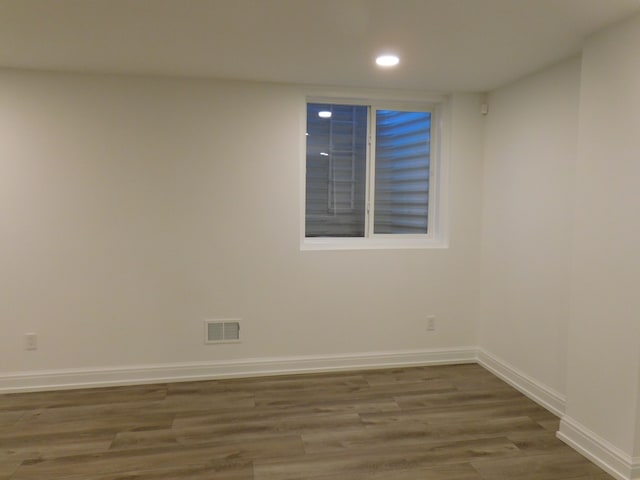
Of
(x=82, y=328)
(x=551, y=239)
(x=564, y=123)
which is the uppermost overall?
(x=564, y=123)

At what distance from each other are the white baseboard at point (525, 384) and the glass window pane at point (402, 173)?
124 centimetres

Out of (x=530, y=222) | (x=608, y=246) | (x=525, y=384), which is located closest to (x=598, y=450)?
(x=525, y=384)

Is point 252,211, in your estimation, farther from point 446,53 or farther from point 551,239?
point 551,239

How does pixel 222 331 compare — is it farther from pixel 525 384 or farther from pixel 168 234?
pixel 525 384

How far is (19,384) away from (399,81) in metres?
3.66

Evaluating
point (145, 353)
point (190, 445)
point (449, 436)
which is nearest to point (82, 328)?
point (145, 353)

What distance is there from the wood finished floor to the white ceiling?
7.69ft

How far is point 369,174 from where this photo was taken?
13.0 ft

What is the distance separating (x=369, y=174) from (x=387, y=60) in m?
1.15

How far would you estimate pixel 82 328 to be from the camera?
3418 mm

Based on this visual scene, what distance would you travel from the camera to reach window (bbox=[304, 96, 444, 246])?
389cm

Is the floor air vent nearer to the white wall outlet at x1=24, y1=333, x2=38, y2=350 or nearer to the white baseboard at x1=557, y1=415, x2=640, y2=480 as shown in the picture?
the white wall outlet at x1=24, y1=333, x2=38, y2=350

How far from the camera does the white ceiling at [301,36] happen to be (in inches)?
85.5

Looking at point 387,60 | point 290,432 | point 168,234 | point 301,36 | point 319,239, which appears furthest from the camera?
point 319,239
